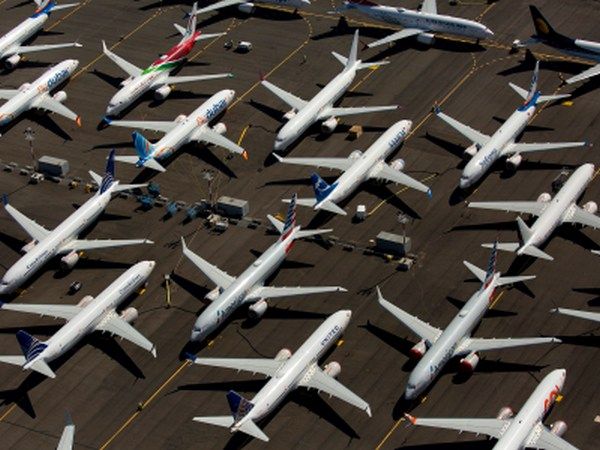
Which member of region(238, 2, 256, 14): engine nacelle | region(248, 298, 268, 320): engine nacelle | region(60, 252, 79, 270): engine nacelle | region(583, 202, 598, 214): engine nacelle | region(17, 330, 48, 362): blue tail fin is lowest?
region(17, 330, 48, 362): blue tail fin

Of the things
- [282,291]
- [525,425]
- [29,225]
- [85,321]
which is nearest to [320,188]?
[282,291]

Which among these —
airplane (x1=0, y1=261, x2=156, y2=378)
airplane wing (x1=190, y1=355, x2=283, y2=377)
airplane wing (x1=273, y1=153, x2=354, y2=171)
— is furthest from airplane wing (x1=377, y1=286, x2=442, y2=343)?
airplane wing (x1=273, y1=153, x2=354, y2=171)

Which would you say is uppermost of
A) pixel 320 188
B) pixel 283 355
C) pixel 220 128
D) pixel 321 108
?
pixel 321 108

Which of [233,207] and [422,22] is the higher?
[422,22]

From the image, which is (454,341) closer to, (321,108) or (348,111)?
(348,111)

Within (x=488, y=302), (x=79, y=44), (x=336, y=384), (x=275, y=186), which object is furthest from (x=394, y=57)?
(x=336, y=384)

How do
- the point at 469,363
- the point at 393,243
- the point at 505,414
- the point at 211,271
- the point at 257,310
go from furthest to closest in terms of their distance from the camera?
1. the point at 393,243
2. the point at 211,271
3. the point at 257,310
4. the point at 469,363
5. the point at 505,414

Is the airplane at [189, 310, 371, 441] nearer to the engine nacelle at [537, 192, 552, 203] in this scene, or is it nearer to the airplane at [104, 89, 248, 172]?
the engine nacelle at [537, 192, 552, 203]

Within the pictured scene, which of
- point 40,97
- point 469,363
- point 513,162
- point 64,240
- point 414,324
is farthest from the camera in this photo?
point 40,97
